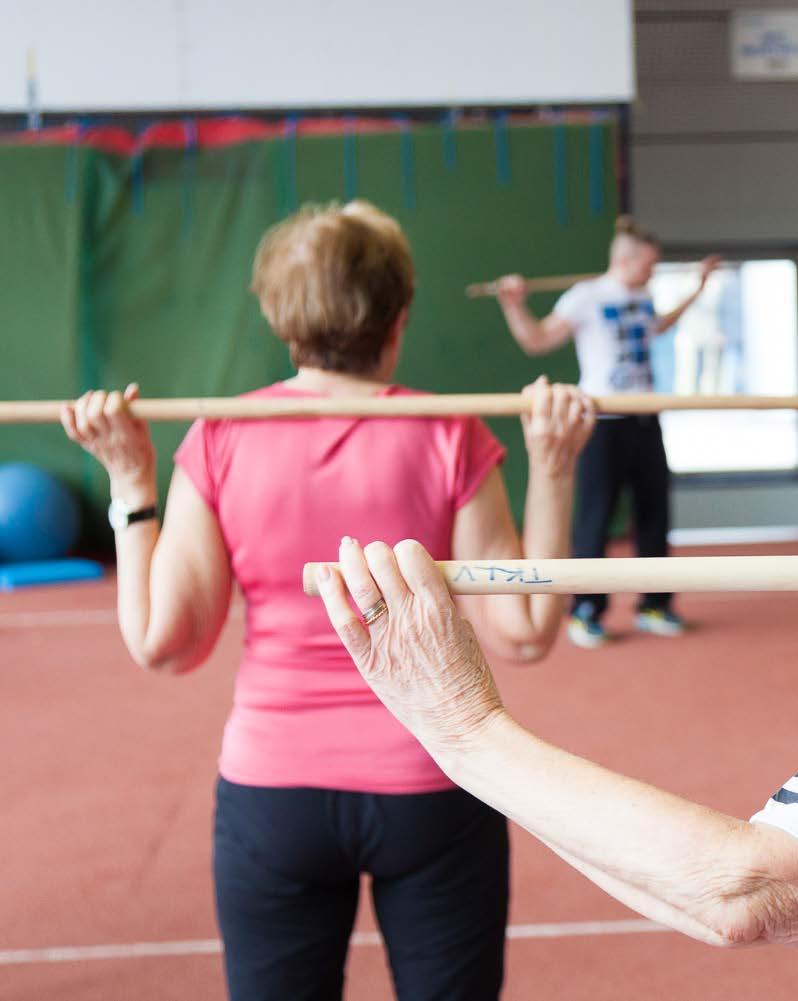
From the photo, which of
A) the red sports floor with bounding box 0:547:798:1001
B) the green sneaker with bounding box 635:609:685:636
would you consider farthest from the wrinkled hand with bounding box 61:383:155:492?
the green sneaker with bounding box 635:609:685:636

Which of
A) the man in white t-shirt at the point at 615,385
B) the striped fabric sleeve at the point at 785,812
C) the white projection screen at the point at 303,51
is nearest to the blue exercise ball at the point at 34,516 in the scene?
the white projection screen at the point at 303,51

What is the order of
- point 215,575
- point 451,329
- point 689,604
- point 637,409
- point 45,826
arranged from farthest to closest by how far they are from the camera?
1. point 451,329
2. point 689,604
3. point 45,826
4. point 637,409
5. point 215,575

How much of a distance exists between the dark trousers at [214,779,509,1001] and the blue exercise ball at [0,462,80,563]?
4692 millimetres

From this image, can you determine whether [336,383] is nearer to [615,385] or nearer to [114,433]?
[114,433]

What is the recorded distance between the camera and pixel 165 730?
3.11 m

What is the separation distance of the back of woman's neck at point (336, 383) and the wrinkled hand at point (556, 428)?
187mm

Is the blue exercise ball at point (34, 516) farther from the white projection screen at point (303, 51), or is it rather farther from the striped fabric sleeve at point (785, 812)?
the striped fabric sleeve at point (785, 812)

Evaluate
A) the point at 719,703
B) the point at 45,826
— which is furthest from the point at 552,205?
the point at 45,826

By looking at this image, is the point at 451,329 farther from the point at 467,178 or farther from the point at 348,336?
the point at 348,336

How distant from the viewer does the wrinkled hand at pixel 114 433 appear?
1.28 meters

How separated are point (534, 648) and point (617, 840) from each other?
0.56 meters

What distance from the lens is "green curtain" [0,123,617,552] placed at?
5930 mm

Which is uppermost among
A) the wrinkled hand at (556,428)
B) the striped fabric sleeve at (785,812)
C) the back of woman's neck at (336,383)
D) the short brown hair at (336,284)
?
the short brown hair at (336,284)

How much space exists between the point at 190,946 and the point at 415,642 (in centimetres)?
144
